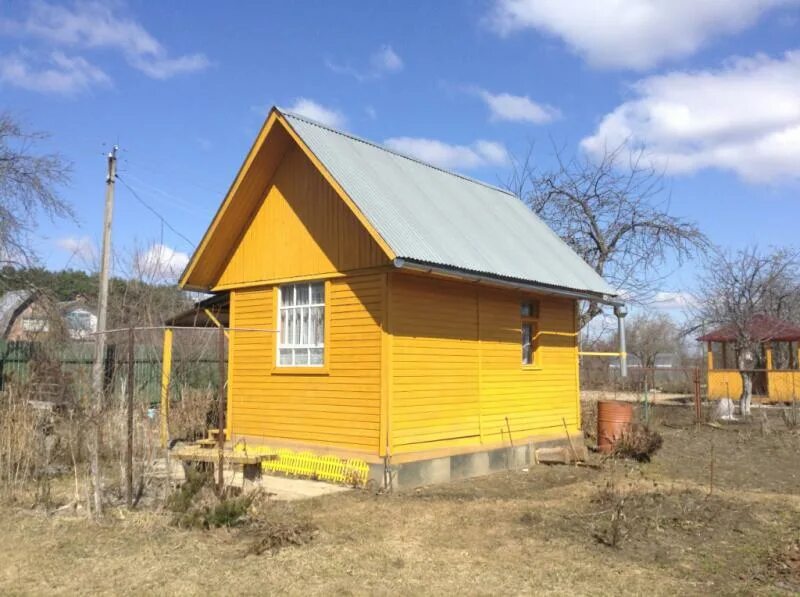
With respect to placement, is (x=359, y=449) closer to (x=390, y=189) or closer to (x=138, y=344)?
(x=390, y=189)

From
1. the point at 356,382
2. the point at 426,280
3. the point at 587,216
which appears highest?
the point at 587,216

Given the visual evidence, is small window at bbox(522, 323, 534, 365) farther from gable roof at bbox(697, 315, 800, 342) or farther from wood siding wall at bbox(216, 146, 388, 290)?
gable roof at bbox(697, 315, 800, 342)

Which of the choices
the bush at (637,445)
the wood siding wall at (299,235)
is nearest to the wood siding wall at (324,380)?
the wood siding wall at (299,235)

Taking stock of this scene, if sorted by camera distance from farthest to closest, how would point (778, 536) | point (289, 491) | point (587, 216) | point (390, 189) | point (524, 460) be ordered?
1. point (587, 216)
2. point (524, 460)
3. point (390, 189)
4. point (289, 491)
5. point (778, 536)

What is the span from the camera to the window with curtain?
1223 centimetres

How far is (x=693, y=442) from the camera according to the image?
17.2 meters

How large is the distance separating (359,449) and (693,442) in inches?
387

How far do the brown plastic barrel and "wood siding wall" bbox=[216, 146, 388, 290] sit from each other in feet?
21.5

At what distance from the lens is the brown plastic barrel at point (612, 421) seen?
47.8 feet

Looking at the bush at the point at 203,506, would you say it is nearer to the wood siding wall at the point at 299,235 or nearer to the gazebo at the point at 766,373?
the wood siding wall at the point at 299,235

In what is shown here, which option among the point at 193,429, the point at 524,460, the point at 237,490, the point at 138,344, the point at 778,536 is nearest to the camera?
the point at 778,536

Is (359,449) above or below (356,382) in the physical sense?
below

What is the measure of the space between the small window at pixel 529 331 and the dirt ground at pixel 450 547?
163 inches

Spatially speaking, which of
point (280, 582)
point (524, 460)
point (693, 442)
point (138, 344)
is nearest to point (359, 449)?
point (524, 460)
